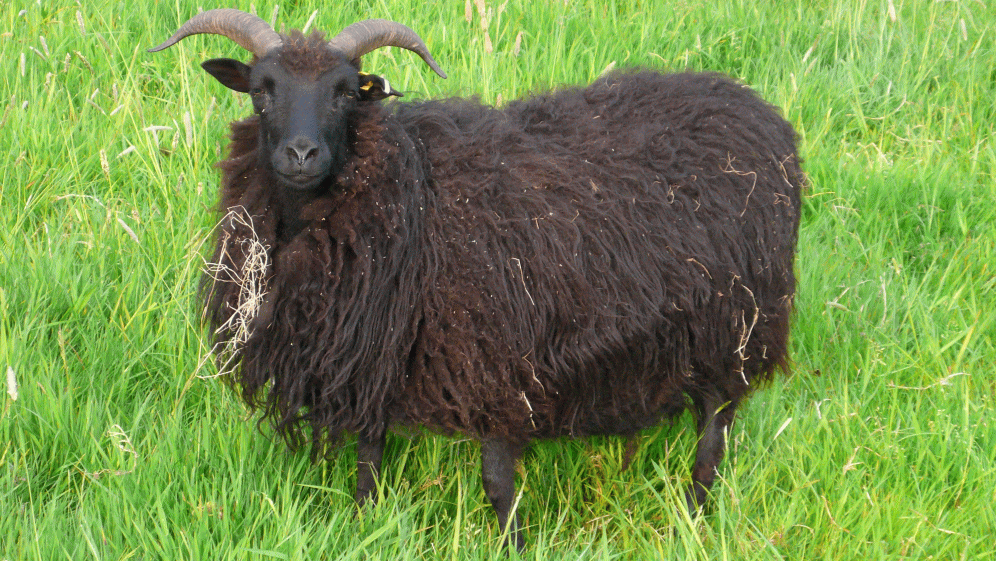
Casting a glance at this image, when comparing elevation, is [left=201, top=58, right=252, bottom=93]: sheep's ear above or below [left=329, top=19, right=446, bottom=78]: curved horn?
below

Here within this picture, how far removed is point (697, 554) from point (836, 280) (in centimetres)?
195

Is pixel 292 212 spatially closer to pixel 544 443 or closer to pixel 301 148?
pixel 301 148

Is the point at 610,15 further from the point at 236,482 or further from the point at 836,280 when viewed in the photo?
the point at 236,482

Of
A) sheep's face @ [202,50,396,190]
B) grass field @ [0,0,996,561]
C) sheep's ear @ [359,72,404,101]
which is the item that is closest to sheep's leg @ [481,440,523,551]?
grass field @ [0,0,996,561]

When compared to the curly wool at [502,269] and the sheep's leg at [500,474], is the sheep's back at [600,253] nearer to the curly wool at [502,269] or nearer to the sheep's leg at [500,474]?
the curly wool at [502,269]

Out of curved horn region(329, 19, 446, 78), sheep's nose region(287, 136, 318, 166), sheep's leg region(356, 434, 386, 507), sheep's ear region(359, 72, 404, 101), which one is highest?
curved horn region(329, 19, 446, 78)

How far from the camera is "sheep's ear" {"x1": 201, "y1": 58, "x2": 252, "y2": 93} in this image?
3.03 meters

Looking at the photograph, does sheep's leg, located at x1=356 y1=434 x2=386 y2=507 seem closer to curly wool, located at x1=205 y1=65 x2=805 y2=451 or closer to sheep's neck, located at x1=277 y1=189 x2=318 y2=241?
curly wool, located at x1=205 y1=65 x2=805 y2=451

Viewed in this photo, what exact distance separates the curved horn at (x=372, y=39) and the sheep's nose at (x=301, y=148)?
446 mm

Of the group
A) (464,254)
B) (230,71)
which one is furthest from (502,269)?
(230,71)

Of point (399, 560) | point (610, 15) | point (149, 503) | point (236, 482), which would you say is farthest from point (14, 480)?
point (610, 15)

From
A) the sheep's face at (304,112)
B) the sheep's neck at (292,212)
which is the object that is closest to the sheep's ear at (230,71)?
the sheep's face at (304,112)

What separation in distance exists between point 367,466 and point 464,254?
3.34 ft

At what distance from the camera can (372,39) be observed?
3.07m
